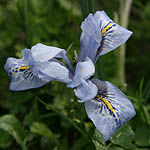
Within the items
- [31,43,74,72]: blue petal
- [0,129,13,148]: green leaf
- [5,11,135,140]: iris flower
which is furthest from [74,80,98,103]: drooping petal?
[0,129,13,148]: green leaf

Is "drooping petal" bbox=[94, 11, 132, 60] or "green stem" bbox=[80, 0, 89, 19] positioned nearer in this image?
"drooping petal" bbox=[94, 11, 132, 60]

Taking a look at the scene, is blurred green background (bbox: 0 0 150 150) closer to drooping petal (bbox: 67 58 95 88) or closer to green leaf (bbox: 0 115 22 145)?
green leaf (bbox: 0 115 22 145)

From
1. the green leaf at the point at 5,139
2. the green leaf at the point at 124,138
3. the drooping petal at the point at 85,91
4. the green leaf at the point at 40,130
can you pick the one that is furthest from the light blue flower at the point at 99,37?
the green leaf at the point at 5,139

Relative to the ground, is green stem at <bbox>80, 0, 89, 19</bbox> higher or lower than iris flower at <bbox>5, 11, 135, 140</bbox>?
higher

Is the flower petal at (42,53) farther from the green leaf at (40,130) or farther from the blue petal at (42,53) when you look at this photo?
the green leaf at (40,130)

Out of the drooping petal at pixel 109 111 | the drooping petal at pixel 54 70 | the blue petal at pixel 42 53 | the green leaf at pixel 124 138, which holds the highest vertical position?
the blue petal at pixel 42 53

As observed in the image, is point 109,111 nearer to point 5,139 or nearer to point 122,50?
point 5,139

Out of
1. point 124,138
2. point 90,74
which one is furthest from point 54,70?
point 124,138

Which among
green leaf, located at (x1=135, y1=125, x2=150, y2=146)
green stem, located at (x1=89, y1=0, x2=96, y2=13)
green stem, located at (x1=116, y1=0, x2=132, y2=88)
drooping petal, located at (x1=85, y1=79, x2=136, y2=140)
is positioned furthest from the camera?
green stem, located at (x1=116, y1=0, x2=132, y2=88)
